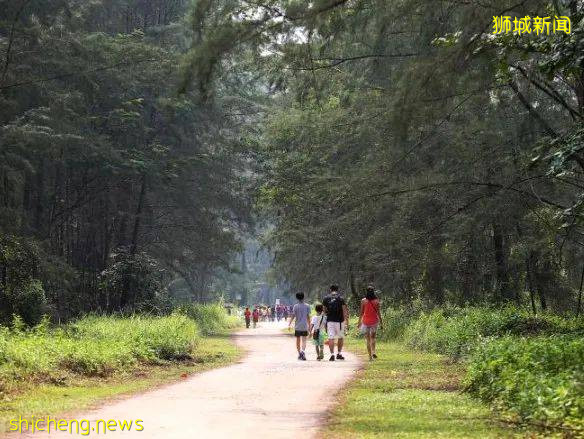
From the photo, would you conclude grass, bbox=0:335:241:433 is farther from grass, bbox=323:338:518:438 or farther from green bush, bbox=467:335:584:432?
green bush, bbox=467:335:584:432

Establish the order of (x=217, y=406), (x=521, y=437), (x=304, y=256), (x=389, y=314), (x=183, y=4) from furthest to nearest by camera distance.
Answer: (x=183, y=4) → (x=304, y=256) → (x=389, y=314) → (x=217, y=406) → (x=521, y=437)

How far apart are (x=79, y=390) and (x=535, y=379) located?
7.32m

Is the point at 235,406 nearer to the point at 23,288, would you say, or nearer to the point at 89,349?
the point at 89,349

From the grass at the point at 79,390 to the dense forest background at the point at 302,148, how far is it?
4.72 metres

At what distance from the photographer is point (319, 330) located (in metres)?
19.0

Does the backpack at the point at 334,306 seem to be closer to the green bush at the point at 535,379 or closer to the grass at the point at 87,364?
the grass at the point at 87,364

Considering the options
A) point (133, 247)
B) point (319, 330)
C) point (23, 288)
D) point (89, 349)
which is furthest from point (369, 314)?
point (133, 247)

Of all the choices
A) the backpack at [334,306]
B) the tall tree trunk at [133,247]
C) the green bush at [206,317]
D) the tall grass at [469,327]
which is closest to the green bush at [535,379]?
the tall grass at [469,327]

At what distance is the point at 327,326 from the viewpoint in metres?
18.4

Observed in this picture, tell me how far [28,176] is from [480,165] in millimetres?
17363

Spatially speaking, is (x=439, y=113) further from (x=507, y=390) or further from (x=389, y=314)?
(x=389, y=314)

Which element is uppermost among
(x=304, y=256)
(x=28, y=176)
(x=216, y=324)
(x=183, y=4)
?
(x=183, y=4)

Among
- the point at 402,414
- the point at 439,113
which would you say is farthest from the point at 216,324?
the point at 402,414

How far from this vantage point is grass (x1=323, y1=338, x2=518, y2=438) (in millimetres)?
7859
